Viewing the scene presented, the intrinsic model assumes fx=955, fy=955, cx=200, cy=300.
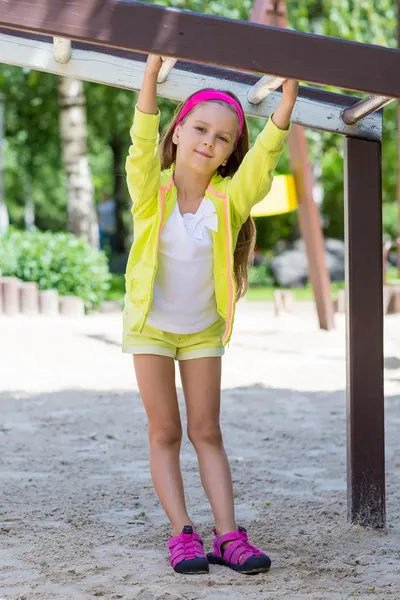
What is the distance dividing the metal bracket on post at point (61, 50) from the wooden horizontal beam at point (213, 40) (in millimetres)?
924

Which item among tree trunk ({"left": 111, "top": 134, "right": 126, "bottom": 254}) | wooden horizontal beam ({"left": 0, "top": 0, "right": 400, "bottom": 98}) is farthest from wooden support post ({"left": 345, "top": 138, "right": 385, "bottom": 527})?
tree trunk ({"left": 111, "top": 134, "right": 126, "bottom": 254})

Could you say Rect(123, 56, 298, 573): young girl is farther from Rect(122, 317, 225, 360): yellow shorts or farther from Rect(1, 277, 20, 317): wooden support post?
Rect(1, 277, 20, 317): wooden support post

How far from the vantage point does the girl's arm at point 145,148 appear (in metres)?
2.59

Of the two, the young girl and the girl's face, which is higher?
the girl's face

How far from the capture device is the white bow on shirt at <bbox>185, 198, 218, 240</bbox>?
9.32ft

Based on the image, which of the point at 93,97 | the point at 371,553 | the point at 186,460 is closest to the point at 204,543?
the point at 371,553

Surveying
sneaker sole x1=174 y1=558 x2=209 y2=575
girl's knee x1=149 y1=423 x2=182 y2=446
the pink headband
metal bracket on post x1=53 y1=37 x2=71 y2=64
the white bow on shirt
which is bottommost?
sneaker sole x1=174 y1=558 x2=209 y2=575

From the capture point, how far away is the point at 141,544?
10.1ft

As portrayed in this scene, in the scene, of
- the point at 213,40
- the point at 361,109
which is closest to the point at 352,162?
the point at 361,109

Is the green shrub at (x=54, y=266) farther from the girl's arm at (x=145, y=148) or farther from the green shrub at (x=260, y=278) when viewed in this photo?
the girl's arm at (x=145, y=148)

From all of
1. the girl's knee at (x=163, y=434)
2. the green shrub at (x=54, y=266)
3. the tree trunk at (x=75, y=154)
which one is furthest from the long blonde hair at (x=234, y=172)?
the tree trunk at (x=75, y=154)

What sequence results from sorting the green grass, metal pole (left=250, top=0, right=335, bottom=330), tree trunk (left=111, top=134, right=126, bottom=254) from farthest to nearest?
tree trunk (left=111, top=134, right=126, bottom=254)
the green grass
metal pole (left=250, top=0, right=335, bottom=330)

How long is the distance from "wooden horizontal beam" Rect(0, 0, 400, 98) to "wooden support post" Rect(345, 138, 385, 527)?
1.06 metres

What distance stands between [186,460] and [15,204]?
117 feet
